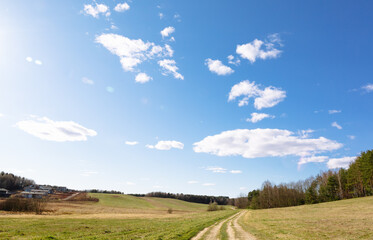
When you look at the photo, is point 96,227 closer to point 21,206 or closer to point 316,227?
point 316,227

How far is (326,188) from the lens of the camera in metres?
99.3

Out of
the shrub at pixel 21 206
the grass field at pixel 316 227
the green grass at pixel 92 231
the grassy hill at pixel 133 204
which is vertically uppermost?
the grass field at pixel 316 227

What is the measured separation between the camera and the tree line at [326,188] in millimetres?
84312

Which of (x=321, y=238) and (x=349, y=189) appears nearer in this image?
(x=321, y=238)

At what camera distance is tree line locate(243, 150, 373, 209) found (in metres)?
84.3

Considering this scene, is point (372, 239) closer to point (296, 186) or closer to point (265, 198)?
point (265, 198)

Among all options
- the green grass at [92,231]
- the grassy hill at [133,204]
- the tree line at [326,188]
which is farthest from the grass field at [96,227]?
the grassy hill at [133,204]

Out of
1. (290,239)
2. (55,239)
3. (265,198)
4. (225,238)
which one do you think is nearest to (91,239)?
(55,239)

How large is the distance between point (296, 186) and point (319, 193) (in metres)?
30.4

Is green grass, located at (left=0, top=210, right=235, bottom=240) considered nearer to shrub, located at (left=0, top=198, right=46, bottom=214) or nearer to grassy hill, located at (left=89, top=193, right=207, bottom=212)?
shrub, located at (left=0, top=198, right=46, bottom=214)

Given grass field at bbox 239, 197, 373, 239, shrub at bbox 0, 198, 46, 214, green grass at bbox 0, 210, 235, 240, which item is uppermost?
grass field at bbox 239, 197, 373, 239

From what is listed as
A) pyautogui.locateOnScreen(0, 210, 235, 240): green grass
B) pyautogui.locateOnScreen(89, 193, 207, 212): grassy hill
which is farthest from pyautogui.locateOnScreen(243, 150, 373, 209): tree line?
pyautogui.locateOnScreen(0, 210, 235, 240): green grass

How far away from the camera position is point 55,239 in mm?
18844

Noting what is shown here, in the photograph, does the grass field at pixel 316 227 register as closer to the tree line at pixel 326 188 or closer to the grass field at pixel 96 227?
the grass field at pixel 96 227
